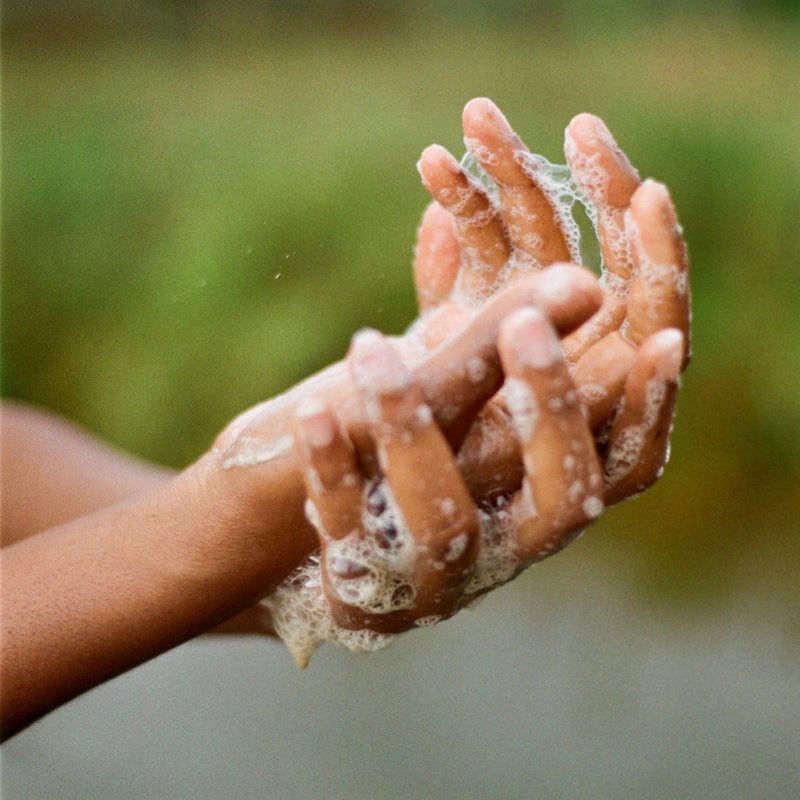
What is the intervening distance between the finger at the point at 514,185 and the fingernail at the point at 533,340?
321 mm

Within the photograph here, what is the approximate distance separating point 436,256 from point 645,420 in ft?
1.20

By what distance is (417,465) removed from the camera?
0.69 metres

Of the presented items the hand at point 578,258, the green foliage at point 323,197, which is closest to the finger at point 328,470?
the hand at point 578,258

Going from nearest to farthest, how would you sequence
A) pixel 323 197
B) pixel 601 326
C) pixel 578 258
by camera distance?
pixel 601 326, pixel 578 258, pixel 323 197

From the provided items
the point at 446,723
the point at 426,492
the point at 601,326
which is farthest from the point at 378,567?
the point at 446,723

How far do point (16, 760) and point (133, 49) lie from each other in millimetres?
2110

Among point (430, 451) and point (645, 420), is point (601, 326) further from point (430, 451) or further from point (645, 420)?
point (430, 451)

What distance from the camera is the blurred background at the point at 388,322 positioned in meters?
1.48

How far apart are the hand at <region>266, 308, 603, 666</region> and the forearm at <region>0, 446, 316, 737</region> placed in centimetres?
10

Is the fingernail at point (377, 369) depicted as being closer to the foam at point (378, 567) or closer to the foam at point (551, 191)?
the foam at point (378, 567)

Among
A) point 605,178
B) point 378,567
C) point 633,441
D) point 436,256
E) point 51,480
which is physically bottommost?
point 51,480

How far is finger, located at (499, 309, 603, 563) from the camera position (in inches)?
26.1

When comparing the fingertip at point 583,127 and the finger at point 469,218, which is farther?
the finger at point 469,218

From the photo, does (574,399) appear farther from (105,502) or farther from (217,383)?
(217,383)
